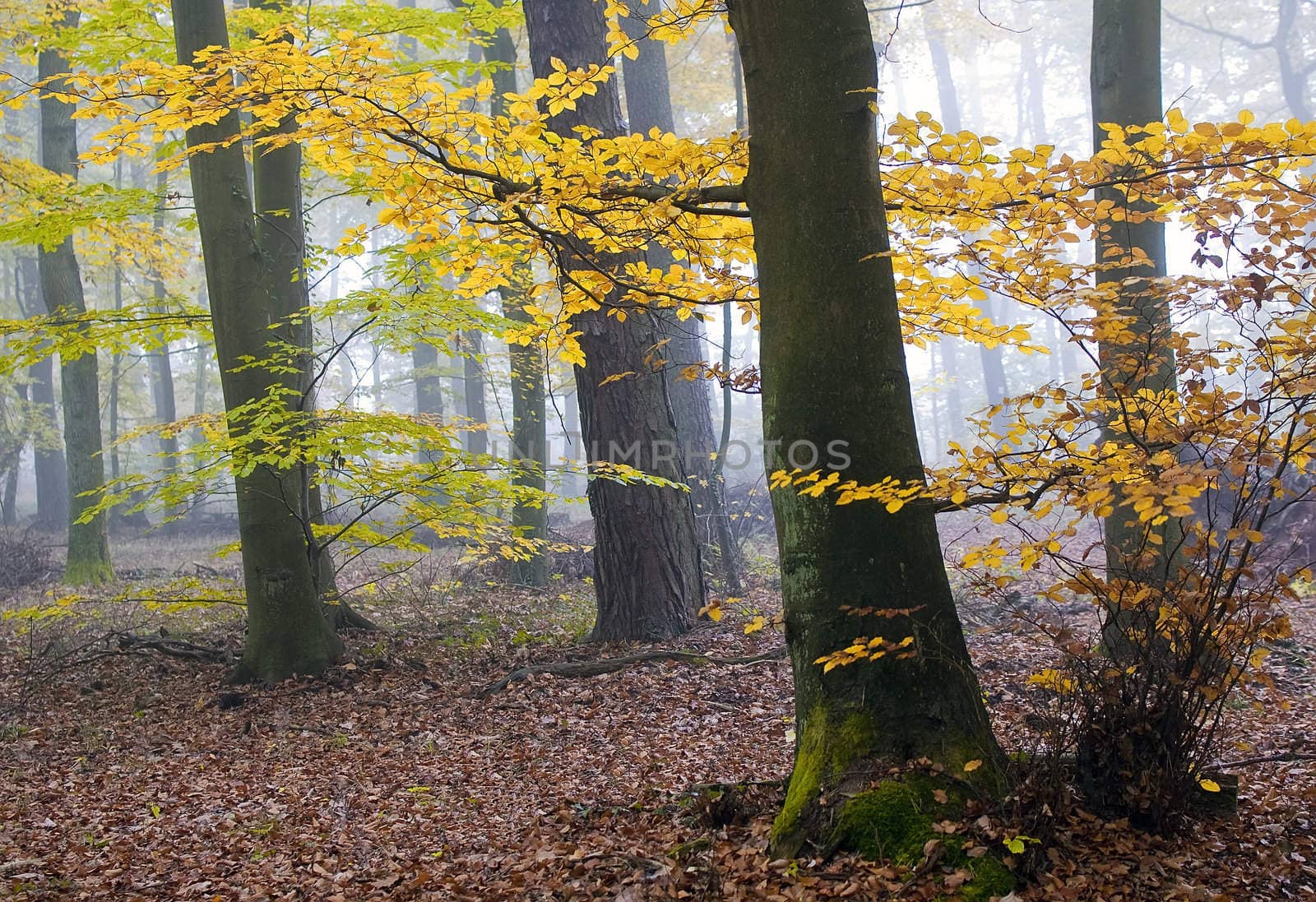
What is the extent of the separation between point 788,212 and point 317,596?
5.52 m

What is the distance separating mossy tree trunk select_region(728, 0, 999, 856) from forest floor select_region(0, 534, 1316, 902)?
0.98 feet

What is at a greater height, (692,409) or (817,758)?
(692,409)

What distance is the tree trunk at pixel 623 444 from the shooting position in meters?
7.47

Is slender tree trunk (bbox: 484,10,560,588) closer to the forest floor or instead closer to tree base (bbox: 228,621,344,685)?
the forest floor

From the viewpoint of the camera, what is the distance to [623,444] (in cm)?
749

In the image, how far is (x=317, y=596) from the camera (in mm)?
7219

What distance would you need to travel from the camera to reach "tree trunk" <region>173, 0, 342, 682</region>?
6.91m

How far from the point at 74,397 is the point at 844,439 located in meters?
Answer: 13.7

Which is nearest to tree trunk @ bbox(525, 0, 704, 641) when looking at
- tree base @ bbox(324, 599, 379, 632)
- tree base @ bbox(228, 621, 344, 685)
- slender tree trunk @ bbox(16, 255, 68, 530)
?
tree base @ bbox(228, 621, 344, 685)

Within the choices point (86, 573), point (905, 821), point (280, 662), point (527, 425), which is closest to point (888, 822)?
point (905, 821)

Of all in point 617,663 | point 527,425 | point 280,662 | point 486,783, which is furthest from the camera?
point 527,425

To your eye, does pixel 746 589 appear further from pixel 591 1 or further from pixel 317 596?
pixel 591 1

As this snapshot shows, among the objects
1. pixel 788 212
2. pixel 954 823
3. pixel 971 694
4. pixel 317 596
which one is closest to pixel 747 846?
pixel 954 823

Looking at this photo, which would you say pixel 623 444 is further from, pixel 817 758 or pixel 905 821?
pixel 905 821
